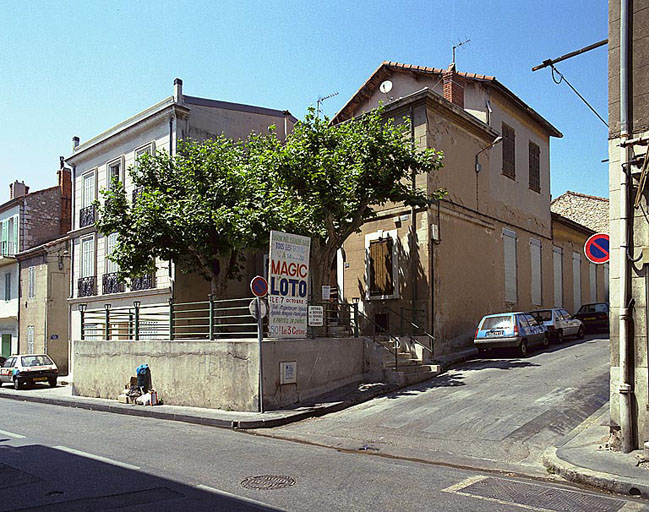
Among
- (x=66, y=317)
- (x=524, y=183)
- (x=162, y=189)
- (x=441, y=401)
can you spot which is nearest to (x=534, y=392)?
(x=441, y=401)

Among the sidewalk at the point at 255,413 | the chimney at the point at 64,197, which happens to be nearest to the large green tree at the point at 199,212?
the sidewalk at the point at 255,413

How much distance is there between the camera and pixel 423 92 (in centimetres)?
1977

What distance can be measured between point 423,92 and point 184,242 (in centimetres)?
872

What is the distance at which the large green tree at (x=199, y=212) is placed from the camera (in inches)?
656

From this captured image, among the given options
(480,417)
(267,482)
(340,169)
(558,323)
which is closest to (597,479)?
(267,482)

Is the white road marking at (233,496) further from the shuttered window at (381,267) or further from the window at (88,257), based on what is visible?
the window at (88,257)

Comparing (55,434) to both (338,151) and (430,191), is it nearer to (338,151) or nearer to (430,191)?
(338,151)

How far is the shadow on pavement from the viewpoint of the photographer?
20.8ft

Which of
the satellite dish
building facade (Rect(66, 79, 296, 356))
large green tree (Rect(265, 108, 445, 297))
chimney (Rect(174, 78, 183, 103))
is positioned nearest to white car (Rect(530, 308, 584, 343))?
large green tree (Rect(265, 108, 445, 297))

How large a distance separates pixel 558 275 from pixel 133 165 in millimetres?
19298

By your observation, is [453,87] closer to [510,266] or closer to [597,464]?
[510,266]

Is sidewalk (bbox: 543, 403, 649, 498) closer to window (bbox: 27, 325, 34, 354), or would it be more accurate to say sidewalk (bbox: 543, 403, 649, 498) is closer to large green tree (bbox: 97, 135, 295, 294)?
large green tree (bbox: 97, 135, 295, 294)

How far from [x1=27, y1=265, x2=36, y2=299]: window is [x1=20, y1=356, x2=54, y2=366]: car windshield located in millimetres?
7160

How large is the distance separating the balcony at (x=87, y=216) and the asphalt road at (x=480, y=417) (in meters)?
17.6
